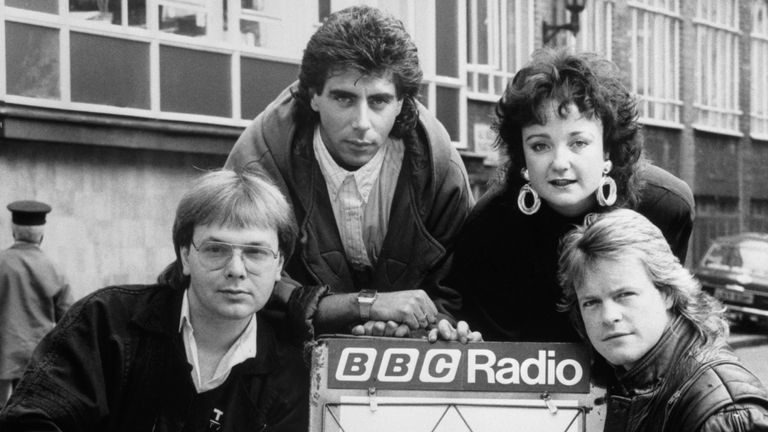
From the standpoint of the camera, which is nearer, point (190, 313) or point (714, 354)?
point (714, 354)

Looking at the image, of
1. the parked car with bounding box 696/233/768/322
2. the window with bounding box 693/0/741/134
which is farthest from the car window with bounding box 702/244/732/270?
the window with bounding box 693/0/741/134

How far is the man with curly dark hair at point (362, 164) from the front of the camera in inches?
150

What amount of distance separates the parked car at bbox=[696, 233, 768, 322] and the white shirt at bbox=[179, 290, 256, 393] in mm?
15208

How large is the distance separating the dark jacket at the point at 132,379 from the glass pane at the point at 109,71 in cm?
897

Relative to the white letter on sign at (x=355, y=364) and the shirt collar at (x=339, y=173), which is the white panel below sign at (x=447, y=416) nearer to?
the white letter on sign at (x=355, y=364)

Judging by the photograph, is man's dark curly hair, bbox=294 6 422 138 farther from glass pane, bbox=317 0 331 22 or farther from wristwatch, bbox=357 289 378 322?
glass pane, bbox=317 0 331 22

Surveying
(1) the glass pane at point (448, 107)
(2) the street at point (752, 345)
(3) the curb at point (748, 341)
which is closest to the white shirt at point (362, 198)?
(2) the street at point (752, 345)

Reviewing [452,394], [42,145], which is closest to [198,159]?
[42,145]

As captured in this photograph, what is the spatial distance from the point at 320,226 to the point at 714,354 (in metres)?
1.28

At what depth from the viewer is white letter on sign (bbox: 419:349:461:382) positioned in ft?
A: 10.1

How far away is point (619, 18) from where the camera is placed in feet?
75.2

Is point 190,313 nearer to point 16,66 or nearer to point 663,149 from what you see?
point 16,66

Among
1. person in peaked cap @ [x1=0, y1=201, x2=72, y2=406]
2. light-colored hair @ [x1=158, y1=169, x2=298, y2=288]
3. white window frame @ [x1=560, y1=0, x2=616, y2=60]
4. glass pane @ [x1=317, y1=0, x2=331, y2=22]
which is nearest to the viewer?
light-colored hair @ [x1=158, y1=169, x2=298, y2=288]

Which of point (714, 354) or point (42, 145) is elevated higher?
point (42, 145)
